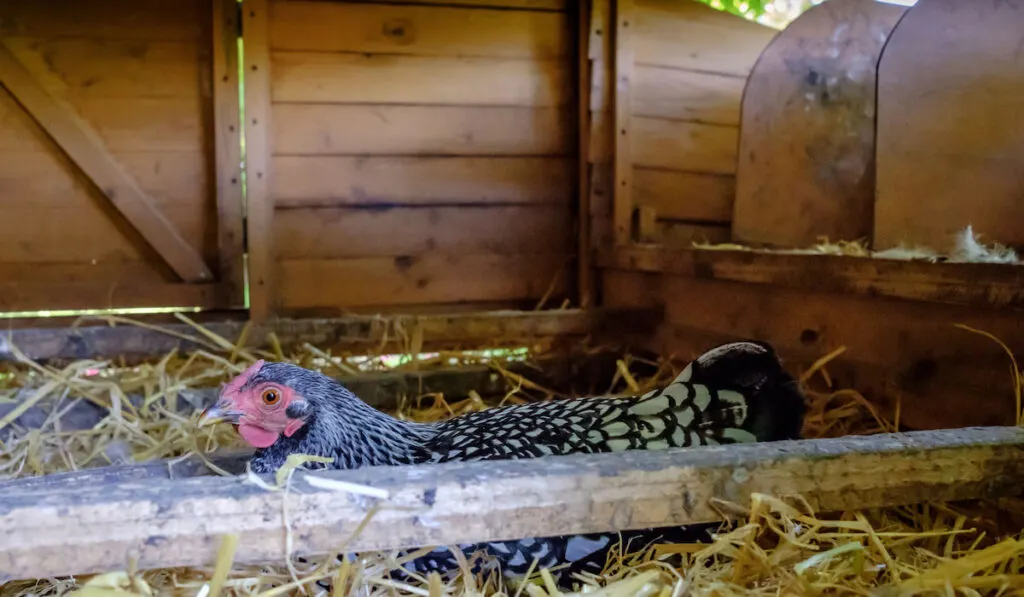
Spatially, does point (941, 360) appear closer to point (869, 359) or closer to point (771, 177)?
point (869, 359)

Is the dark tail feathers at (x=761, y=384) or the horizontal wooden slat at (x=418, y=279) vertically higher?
the horizontal wooden slat at (x=418, y=279)

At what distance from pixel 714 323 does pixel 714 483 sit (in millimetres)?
1331

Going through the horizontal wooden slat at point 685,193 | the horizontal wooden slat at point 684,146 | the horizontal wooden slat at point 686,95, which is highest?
the horizontal wooden slat at point 686,95

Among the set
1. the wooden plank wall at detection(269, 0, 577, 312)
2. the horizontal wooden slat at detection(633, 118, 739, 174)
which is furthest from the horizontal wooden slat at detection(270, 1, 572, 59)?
the horizontal wooden slat at detection(633, 118, 739, 174)

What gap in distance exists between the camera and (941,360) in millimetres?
1387

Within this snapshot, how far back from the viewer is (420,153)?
2.74 meters

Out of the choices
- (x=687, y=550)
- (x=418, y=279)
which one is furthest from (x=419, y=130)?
(x=687, y=550)

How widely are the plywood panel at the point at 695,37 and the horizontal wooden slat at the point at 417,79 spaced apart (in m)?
0.33

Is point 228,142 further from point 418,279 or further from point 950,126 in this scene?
point 950,126

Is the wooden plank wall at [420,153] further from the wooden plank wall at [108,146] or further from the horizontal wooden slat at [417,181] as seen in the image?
the wooden plank wall at [108,146]

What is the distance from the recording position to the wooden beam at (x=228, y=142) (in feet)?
8.36

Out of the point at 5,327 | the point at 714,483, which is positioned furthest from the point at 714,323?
the point at 5,327

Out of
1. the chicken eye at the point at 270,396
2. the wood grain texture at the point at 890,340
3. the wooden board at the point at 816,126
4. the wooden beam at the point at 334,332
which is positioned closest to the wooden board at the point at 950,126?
the wooden board at the point at 816,126

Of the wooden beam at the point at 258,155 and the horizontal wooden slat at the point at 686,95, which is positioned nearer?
the wooden beam at the point at 258,155
